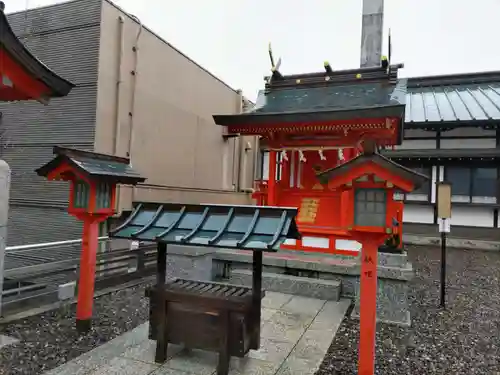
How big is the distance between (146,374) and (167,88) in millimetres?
9507

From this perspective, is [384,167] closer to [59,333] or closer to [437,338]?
[437,338]

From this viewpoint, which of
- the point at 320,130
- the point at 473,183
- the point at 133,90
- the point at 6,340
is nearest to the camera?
the point at 6,340

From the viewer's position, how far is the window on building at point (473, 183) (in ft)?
46.1

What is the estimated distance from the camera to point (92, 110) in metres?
9.12

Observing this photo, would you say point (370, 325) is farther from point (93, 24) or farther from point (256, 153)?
point (256, 153)

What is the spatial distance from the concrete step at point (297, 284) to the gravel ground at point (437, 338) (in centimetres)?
117

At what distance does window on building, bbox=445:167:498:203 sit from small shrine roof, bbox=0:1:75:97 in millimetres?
14835

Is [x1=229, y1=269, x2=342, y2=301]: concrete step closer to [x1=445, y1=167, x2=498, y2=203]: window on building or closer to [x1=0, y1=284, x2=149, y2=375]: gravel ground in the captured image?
[x1=0, y1=284, x2=149, y2=375]: gravel ground

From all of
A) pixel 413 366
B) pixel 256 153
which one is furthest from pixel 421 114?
pixel 413 366

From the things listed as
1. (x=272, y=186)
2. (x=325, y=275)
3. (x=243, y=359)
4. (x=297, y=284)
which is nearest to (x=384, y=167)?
(x=243, y=359)

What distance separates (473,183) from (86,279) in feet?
49.4

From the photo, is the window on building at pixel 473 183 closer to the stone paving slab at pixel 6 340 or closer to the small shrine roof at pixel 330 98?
the small shrine roof at pixel 330 98

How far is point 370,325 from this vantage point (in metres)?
4.22

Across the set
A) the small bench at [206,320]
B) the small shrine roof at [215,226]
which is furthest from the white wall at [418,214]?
the small shrine roof at [215,226]
